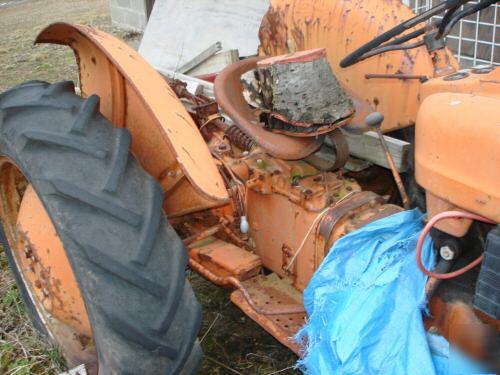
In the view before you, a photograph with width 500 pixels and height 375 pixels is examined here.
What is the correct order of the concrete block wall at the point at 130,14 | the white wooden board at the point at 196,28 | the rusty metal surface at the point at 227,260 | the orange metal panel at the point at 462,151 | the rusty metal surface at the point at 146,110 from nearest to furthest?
the orange metal panel at the point at 462,151 < the rusty metal surface at the point at 146,110 < the rusty metal surface at the point at 227,260 < the white wooden board at the point at 196,28 < the concrete block wall at the point at 130,14

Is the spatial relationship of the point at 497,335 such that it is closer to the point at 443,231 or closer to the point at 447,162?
the point at 443,231

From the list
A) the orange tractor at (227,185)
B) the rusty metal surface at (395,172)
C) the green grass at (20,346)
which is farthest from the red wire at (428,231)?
the green grass at (20,346)

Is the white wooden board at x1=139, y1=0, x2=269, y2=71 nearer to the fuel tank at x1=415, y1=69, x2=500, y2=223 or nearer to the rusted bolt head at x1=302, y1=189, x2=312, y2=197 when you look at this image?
the rusted bolt head at x1=302, y1=189, x2=312, y2=197

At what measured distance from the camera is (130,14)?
7.39 meters

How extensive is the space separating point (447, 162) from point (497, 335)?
1.39 feet

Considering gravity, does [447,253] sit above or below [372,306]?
above

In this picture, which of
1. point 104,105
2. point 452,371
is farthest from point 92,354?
point 452,371

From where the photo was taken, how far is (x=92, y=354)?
1.85 meters

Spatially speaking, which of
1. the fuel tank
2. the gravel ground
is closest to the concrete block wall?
the gravel ground

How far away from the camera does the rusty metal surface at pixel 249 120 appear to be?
5.75ft

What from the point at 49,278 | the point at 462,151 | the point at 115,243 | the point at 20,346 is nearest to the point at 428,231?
the point at 462,151

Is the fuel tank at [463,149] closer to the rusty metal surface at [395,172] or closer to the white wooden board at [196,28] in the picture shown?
the rusty metal surface at [395,172]

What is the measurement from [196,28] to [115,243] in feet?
10.9

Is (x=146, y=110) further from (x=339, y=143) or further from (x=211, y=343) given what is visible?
(x=211, y=343)
